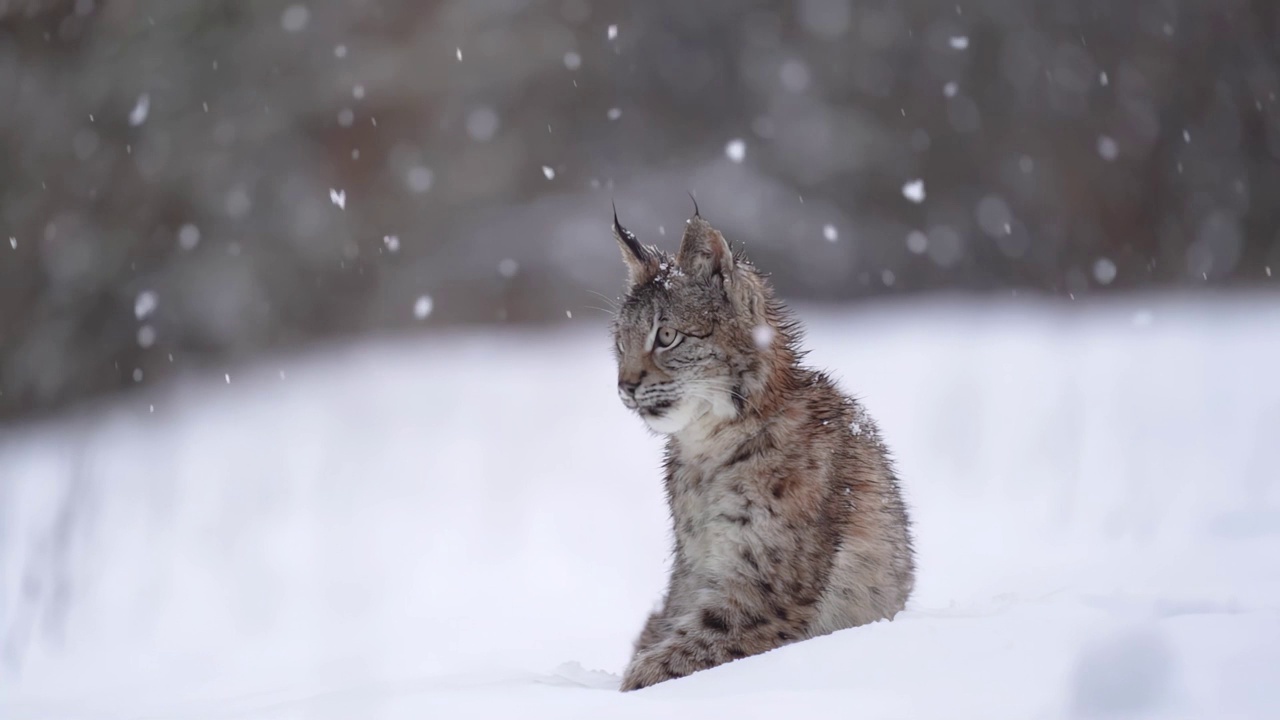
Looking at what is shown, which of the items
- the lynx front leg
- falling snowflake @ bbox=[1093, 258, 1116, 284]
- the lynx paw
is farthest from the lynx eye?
falling snowflake @ bbox=[1093, 258, 1116, 284]

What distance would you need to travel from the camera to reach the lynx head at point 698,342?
3.47m

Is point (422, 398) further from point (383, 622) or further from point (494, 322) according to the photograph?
point (383, 622)

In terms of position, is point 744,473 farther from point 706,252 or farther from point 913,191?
point 913,191

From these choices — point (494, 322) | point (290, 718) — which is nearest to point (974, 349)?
point (494, 322)

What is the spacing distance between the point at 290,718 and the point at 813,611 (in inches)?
61.4

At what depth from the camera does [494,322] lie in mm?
10477

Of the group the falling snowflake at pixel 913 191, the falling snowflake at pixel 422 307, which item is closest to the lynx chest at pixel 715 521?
the falling snowflake at pixel 422 307

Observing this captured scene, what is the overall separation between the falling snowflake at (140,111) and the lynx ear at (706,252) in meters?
8.54

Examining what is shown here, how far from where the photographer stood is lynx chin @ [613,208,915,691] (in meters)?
3.22

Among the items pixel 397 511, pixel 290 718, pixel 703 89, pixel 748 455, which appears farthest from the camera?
pixel 703 89

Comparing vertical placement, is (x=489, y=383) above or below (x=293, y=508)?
above

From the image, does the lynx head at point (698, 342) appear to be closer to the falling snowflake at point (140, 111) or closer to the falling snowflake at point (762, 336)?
the falling snowflake at point (762, 336)

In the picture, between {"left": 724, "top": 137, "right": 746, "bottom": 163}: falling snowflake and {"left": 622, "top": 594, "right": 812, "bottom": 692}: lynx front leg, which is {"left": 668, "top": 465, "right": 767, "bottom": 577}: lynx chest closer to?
{"left": 622, "top": 594, "right": 812, "bottom": 692}: lynx front leg

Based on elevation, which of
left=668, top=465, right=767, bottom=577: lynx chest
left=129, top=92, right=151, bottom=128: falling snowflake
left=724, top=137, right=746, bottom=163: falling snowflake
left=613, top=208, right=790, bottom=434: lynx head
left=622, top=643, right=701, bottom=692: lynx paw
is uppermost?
left=129, top=92, right=151, bottom=128: falling snowflake
